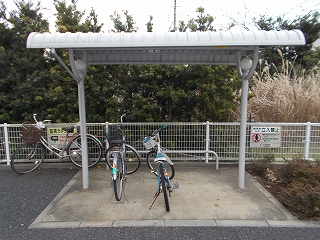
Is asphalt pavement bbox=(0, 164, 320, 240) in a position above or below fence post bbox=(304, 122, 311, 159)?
below

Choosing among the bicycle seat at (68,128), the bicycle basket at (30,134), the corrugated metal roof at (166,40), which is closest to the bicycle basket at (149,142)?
the bicycle seat at (68,128)

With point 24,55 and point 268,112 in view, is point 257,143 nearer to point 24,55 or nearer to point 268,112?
point 268,112

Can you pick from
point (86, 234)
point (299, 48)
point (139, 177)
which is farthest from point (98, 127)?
point (299, 48)

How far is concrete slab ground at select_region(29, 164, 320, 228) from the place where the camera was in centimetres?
296

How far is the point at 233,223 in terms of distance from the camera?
293cm

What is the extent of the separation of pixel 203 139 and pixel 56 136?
341 cm

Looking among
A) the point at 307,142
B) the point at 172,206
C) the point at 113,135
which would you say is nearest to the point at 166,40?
the point at 113,135

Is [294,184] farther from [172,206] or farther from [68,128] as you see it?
[68,128]

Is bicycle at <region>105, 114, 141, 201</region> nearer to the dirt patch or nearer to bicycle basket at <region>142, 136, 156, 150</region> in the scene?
bicycle basket at <region>142, 136, 156, 150</region>

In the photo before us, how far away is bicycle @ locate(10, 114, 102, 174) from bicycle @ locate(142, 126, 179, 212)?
1.25 meters

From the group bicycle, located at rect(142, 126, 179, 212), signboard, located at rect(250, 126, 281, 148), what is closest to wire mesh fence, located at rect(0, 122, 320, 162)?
signboard, located at rect(250, 126, 281, 148)

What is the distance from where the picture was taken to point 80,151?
16.4 ft

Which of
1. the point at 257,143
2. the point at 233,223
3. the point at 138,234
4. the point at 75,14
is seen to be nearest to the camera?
the point at 138,234

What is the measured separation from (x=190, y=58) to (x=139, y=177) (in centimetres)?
259
